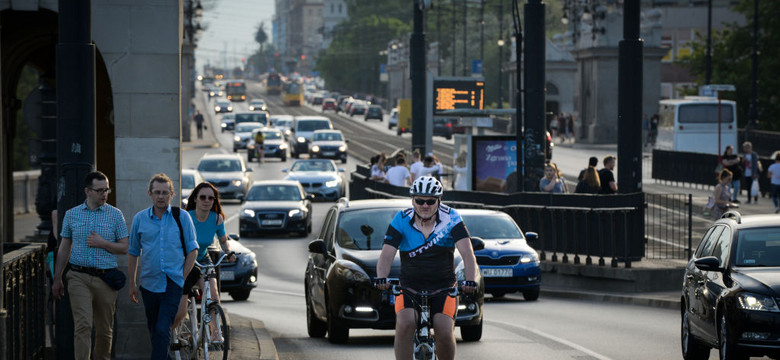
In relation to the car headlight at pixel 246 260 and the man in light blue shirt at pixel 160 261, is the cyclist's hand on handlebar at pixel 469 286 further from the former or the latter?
the car headlight at pixel 246 260

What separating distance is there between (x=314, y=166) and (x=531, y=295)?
2559 centimetres

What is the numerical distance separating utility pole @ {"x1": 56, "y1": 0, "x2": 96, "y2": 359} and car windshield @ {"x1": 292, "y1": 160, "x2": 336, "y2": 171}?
35079 mm

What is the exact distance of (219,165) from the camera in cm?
4628

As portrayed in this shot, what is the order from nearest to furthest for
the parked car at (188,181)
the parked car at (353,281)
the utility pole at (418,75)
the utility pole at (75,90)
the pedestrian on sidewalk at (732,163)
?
1. the utility pole at (75,90)
2. the parked car at (353,281)
3. the utility pole at (418,75)
4. the pedestrian on sidewalk at (732,163)
5. the parked car at (188,181)

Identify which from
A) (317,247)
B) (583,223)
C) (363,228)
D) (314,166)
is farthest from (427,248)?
(314,166)

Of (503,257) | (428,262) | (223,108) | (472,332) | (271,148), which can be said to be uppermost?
(223,108)

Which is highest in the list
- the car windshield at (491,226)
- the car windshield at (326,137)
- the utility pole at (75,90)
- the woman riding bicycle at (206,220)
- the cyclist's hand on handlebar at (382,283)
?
the utility pole at (75,90)

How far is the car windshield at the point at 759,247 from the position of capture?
40.4ft

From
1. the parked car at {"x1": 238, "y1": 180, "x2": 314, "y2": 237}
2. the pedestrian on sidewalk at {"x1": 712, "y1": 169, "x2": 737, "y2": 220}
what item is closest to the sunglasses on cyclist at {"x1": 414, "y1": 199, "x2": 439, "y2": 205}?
the pedestrian on sidewalk at {"x1": 712, "y1": 169, "x2": 737, "y2": 220}

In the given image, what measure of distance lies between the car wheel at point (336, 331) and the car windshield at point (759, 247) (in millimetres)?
4309

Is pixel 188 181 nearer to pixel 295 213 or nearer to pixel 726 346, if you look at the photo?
pixel 295 213

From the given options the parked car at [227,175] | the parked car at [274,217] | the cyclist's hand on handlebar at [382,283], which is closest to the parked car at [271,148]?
the parked car at [227,175]

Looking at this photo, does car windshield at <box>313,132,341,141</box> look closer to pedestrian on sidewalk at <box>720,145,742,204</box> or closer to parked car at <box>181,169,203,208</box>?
parked car at <box>181,169,203,208</box>

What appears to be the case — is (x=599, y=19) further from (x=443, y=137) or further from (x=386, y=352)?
(x=386, y=352)
